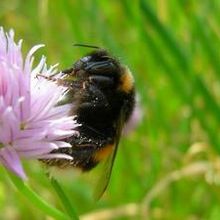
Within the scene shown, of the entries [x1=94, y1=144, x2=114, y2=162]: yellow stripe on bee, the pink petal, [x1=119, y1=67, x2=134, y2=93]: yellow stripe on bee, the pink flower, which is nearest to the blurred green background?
[x1=119, y1=67, x2=134, y2=93]: yellow stripe on bee

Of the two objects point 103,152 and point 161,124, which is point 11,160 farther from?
point 161,124

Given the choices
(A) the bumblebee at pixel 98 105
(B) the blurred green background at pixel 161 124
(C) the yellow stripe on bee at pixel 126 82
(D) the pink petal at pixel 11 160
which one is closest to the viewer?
(D) the pink petal at pixel 11 160

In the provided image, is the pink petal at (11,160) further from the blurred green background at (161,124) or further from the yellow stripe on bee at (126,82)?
the blurred green background at (161,124)

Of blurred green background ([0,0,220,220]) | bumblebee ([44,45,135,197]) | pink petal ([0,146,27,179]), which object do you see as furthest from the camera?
blurred green background ([0,0,220,220])

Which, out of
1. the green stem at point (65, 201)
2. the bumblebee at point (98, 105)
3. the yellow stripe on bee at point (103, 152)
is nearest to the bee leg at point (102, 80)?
the bumblebee at point (98, 105)

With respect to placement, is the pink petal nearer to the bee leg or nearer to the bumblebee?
the bumblebee

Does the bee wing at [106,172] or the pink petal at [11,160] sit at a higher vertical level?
the pink petal at [11,160]

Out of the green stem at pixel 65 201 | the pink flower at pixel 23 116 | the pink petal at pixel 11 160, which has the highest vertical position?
the pink flower at pixel 23 116
